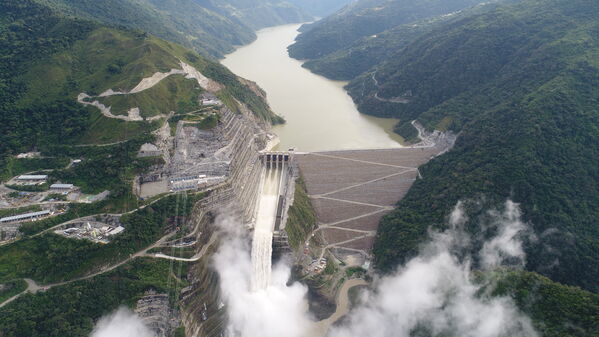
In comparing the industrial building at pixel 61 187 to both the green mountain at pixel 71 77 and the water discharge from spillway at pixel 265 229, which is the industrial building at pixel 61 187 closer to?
the green mountain at pixel 71 77

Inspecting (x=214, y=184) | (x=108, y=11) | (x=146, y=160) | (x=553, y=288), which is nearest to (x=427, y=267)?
(x=553, y=288)

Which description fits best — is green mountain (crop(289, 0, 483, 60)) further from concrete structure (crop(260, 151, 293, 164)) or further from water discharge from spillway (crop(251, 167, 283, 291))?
water discharge from spillway (crop(251, 167, 283, 291))

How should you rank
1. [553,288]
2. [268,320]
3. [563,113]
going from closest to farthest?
[553,288] < [268,320] < [563,113]

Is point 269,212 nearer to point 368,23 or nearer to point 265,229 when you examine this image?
point 265,229

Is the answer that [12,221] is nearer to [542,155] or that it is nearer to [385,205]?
[385,205]

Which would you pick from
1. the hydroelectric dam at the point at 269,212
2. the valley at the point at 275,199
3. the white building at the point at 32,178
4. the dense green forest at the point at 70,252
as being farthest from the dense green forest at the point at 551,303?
the white building at the point at 32,178

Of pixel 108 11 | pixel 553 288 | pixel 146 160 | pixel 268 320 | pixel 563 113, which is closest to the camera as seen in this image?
pixel 553 288
